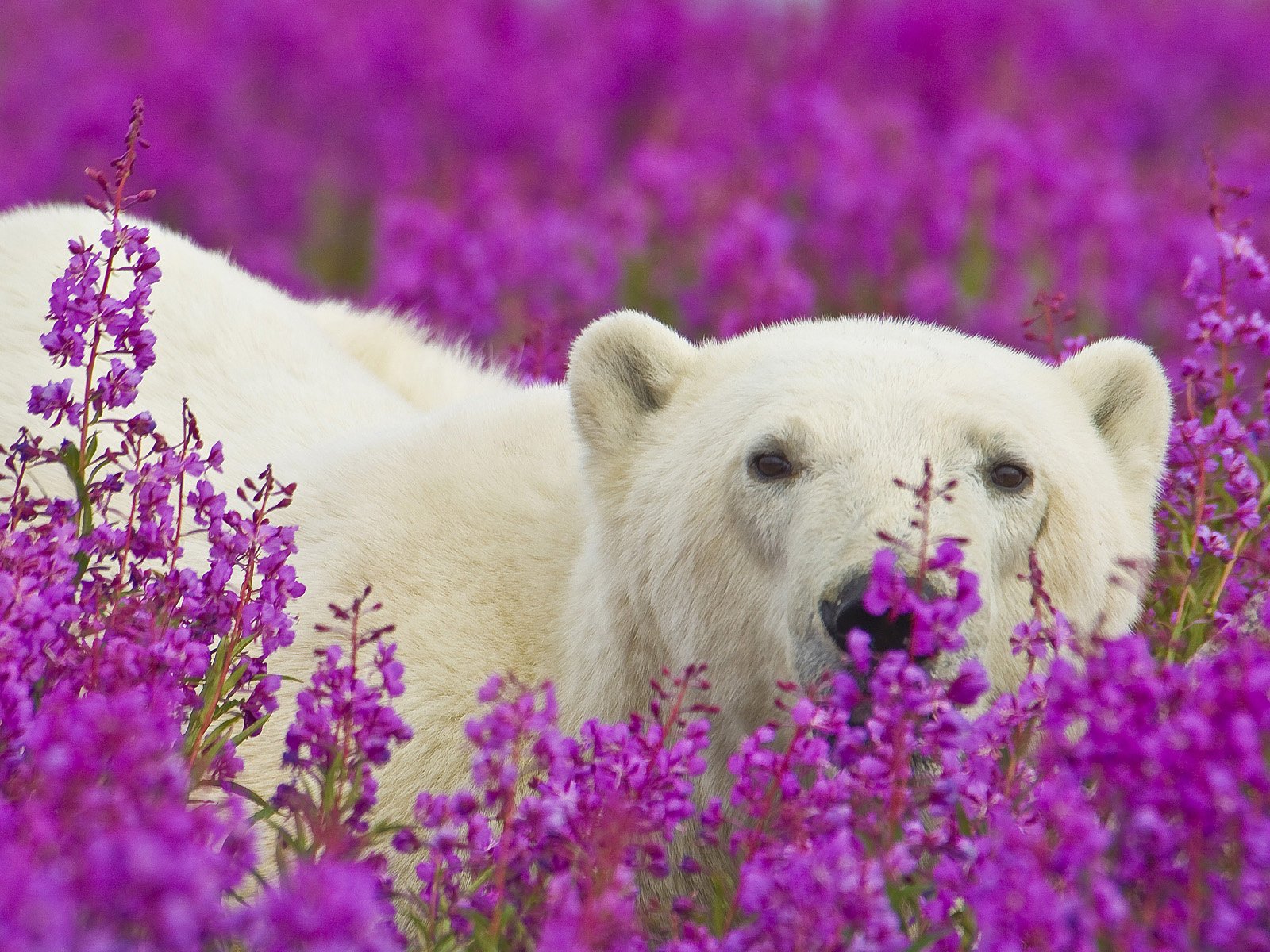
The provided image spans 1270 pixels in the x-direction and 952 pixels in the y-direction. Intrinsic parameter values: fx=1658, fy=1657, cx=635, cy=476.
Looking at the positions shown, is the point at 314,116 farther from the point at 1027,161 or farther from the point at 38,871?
the point at 38,871

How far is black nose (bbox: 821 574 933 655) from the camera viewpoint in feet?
8.11

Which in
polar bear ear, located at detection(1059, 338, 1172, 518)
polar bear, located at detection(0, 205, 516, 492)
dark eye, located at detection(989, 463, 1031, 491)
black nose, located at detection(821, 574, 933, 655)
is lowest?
black nose, located at detection(821, 574, 933, 655)

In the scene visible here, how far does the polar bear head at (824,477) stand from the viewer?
2803 mm

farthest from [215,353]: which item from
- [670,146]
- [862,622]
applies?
[670,146]

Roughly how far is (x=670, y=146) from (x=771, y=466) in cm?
745

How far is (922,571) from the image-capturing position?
216 centimetres

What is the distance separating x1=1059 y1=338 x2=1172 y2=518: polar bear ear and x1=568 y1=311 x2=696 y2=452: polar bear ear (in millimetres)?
811

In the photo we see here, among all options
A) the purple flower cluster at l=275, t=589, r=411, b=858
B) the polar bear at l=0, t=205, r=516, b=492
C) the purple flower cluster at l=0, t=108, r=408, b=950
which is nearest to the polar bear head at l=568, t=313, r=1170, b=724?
the purple flower cluster at l=275, t=589, r=411, b=858

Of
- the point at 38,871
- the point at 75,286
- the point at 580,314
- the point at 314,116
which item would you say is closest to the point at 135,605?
the point at 75,286

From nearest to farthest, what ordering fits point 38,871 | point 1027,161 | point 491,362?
point 38,871 < point 491,362 < point 1027,161

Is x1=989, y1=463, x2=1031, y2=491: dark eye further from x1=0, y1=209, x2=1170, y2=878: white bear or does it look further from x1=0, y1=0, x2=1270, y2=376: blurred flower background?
x1=0, y1=0, x2=1270, y2=376: blurred flower background

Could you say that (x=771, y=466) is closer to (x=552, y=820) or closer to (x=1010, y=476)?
(x=1010, y=476)

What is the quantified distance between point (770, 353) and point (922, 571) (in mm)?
1182

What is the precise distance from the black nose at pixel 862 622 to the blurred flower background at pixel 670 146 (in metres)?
2.57
